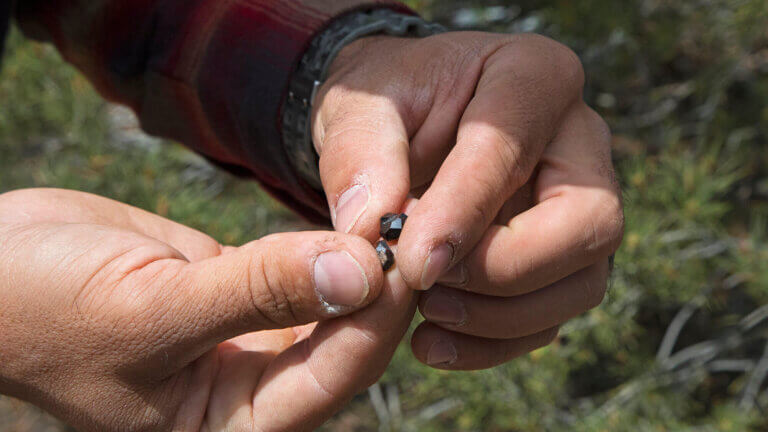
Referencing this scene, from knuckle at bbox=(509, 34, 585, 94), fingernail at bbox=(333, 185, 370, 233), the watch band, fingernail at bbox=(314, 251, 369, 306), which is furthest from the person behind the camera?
the watch band

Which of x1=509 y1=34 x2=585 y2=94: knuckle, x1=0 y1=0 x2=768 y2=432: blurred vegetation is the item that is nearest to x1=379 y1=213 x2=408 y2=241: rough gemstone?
x1=509 y1=34 x2=585 y2=94: knuckle

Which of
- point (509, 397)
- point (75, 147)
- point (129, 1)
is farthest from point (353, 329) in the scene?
point (75, 147)

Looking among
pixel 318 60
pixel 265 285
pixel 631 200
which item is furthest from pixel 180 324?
pixel 631 200

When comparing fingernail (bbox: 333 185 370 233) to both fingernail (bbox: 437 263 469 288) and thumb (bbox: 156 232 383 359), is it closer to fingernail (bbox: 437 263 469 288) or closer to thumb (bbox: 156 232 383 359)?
thumb (bbox: 156 232 383 359)

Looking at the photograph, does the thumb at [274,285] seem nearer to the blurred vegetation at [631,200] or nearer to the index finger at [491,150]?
the index finger at [491,150]

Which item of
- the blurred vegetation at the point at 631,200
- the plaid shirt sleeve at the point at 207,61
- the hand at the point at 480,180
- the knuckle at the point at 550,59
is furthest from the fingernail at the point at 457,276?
the blurred vegetation at the point at 631,200

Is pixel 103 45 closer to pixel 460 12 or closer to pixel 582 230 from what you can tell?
pixel 582 230
